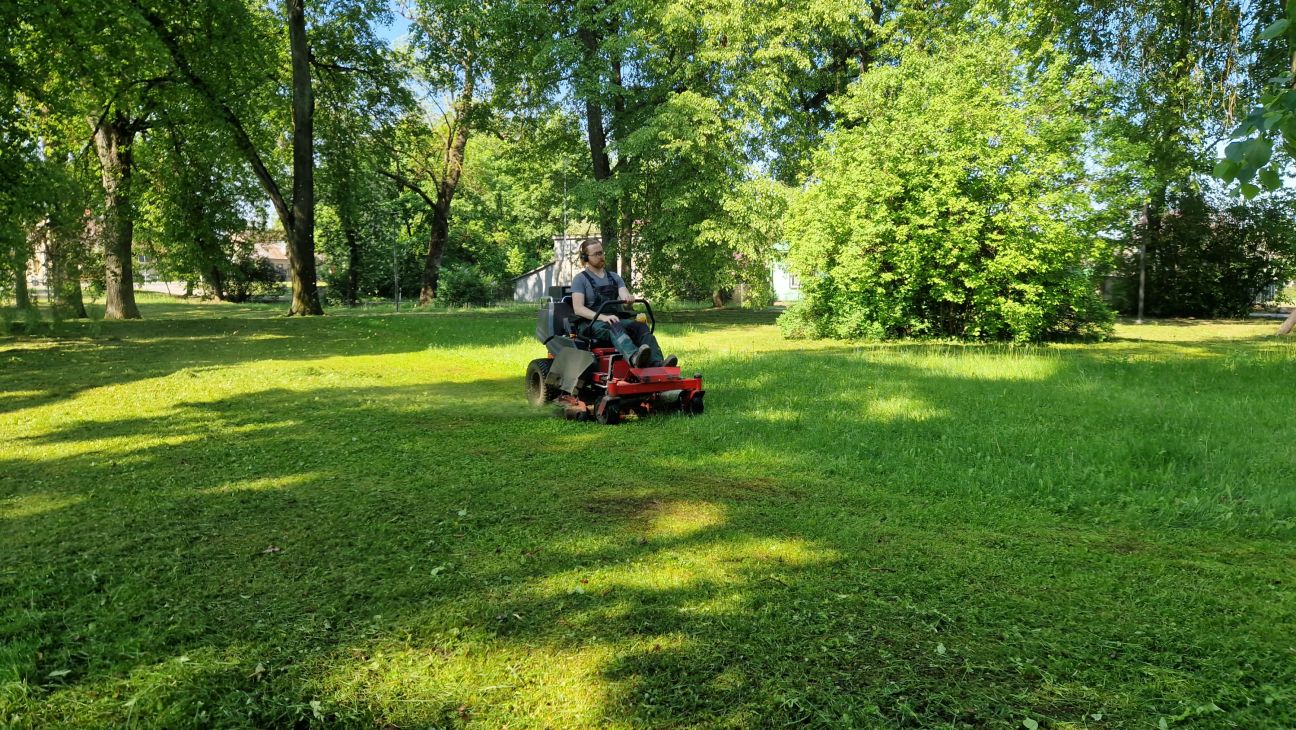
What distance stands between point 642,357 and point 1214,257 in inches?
1021

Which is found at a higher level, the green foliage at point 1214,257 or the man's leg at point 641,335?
the green foliage at point 1214,257

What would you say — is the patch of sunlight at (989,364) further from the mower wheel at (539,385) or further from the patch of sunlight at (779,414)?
the mower wheel at (539,385)

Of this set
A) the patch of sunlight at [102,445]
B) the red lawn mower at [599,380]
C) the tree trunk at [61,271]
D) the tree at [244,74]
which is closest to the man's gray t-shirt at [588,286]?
the red lawn mower at [599,380]

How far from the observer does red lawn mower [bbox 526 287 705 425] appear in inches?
284

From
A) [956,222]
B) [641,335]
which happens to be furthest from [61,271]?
[956,222]

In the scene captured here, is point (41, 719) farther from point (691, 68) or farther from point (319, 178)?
point (319, 178)

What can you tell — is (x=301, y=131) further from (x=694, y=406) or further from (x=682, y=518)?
(x=682, y=518)

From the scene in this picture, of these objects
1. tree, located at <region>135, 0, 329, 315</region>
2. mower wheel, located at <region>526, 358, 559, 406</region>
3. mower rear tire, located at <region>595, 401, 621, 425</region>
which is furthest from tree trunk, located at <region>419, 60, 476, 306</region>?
mower rear tire, located at <region>595, 401, 621, 425</region>

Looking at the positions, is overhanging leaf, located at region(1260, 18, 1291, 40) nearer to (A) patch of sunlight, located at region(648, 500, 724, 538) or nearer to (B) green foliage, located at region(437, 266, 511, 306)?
(A) patch of sunlight, located at region(648, 500, 724, 538)

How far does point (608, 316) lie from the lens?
24.5 feet

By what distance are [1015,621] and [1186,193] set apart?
28452 millimetres

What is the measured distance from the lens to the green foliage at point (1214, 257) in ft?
81.9

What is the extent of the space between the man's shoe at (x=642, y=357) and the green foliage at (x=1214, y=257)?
965 inches

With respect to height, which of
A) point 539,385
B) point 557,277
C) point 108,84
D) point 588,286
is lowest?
point 539,385
